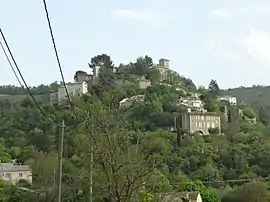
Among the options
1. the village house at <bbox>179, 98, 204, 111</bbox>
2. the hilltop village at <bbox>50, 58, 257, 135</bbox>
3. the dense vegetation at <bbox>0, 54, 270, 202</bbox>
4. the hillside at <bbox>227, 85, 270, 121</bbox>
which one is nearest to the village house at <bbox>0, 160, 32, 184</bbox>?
the dense vegetation at <bbox>0, 54, 270, 202</bbox>

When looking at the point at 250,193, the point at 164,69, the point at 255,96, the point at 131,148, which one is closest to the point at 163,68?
the point at 164,69

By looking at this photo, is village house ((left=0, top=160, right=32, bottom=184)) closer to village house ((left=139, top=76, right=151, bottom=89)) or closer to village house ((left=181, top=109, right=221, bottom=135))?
village house ((left=181, top=109, right=221, bottom=135))

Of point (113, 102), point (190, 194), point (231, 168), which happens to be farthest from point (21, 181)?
point (113, 102)

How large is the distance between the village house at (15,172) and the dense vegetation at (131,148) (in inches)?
27.3

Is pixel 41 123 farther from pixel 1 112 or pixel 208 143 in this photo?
pixel 208 143

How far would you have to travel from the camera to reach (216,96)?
77.2 metres

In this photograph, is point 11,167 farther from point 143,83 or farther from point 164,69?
point 164,69

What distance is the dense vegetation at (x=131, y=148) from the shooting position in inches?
440

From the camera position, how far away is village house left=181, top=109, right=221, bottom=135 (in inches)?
2408

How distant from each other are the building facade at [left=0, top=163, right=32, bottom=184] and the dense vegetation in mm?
713

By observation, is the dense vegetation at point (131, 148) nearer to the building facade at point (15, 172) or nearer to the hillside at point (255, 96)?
the building facade at point (15, 172)

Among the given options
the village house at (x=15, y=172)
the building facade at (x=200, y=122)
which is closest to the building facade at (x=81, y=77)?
the building facade at (x=200, y=122)

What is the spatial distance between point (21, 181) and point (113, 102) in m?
26.7

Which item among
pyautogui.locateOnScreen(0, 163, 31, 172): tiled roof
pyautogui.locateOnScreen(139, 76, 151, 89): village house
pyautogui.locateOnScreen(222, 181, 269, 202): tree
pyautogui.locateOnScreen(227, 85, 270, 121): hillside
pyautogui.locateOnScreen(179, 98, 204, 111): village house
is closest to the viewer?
pyautogui.locateOnScreen(222, 181, 269, 202): tree
